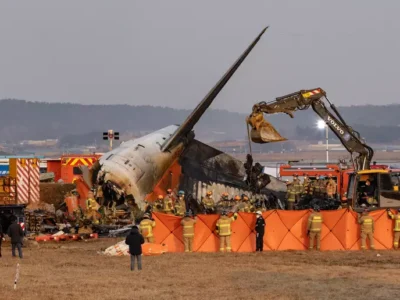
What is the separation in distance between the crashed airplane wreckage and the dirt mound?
8.24m

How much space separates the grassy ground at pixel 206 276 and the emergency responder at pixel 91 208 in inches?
220

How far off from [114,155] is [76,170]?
76.5 ft

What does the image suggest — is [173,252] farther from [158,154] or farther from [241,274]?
[158,154]

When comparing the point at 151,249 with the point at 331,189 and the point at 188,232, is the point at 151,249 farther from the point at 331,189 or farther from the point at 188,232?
the point at 331,189


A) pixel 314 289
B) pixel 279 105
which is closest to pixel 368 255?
pixel 314 289

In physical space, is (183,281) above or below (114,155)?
below

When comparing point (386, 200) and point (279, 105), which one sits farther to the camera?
point (279, 105)

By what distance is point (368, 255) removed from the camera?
28219mm

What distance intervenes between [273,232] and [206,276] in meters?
7.37

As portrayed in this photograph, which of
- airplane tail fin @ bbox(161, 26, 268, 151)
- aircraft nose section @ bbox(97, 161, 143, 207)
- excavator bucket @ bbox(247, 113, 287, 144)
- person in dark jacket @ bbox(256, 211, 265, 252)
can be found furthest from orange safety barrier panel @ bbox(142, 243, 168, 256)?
airplane tail fin @ bbox(161, 26, 268, 151)

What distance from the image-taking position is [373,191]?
34.9 m

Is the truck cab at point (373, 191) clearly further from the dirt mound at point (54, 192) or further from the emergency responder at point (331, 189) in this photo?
the dirt mound at point (54, 192)

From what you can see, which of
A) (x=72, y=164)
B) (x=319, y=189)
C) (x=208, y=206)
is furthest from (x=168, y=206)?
(x=72, y=164)

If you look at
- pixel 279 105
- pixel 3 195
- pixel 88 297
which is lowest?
pixel 88 297
